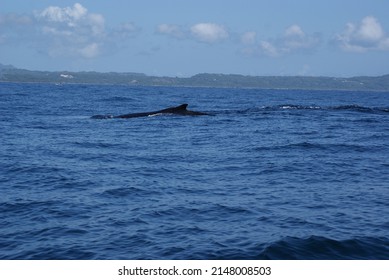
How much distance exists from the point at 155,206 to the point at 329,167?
9931 millimetres

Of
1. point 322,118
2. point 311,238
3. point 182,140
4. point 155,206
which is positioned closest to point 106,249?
point 155,206

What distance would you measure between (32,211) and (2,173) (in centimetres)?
602

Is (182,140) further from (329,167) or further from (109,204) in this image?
(109,204)

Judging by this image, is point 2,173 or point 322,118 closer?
point 2,173

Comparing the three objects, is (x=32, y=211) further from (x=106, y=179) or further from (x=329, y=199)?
(x=329, y=199)

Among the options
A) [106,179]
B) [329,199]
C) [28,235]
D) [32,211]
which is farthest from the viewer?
[106,179]

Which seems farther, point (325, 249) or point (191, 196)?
point (191, 196)

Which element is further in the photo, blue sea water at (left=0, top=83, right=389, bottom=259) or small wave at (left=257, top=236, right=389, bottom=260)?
blue sea water at (left=0, top=83, right=389, bottom=259)

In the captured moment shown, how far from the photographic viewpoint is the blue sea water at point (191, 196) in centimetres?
1312

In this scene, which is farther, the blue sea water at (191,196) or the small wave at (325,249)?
the blue sea water at (191,196)

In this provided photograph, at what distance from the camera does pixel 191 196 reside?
1788cm

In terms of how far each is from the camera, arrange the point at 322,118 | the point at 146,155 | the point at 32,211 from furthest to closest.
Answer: the point at 322,118 < the point at 146,155 < the point at 32,211

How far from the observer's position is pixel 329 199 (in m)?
17.8

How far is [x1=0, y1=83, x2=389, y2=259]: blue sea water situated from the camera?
1312 cm
